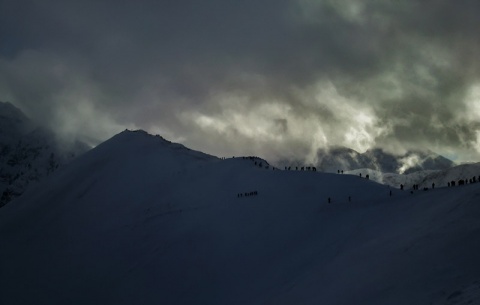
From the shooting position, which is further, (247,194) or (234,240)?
(247,194)

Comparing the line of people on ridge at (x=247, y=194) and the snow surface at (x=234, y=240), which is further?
the line of people on ridge at (x=247, y=194)

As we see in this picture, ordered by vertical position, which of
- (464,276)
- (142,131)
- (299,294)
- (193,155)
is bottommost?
(299,294)

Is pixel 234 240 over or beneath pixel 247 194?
beneath

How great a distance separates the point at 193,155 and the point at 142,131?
1590 cm

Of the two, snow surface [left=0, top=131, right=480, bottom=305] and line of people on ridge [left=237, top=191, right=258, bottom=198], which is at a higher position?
line of people on ridge [left=237, top=191, right=258, bottom=198]

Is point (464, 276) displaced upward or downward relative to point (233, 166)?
downward

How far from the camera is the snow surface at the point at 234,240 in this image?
17.2 m

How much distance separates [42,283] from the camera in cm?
3431

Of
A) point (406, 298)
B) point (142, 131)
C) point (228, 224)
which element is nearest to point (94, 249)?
point (228, 224)

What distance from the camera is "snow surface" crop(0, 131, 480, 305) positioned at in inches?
676

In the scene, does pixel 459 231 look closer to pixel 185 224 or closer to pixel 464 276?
pixel 464 276

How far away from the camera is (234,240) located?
34.1 m

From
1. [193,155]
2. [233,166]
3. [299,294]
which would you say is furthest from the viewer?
[193,155]

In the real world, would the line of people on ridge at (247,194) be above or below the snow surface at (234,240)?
above
